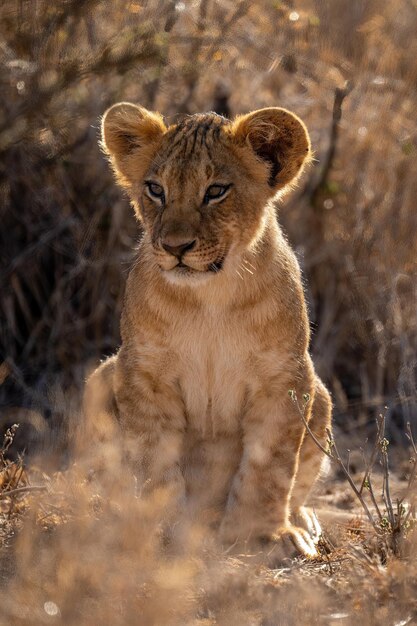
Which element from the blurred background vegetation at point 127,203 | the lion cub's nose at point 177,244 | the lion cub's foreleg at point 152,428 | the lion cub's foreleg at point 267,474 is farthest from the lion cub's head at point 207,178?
the blurred background vegetation at point 127,203

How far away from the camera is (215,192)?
4867 millimetres

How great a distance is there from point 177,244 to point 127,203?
3.29 m

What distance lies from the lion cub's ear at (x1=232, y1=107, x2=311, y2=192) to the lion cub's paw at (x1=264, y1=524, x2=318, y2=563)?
157 centimetres

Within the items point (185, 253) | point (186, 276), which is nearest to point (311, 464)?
point (186, 276)

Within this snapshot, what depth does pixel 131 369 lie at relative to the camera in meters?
5.03

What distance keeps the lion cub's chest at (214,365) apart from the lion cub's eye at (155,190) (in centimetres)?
60

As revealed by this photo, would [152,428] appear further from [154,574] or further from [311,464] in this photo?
[154,574]

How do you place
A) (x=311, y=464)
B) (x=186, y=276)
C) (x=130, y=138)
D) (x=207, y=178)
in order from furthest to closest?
(x=311, y=464), (x=130, y=138), (x=207, y=178), (x=186, y=276)

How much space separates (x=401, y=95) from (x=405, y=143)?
0.68 metres

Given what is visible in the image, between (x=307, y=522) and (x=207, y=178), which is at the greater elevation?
(x=207, y=178)

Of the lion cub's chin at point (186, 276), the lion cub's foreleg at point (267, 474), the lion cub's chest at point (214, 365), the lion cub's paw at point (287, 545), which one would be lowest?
the lion cub's paw at point (287, 545)

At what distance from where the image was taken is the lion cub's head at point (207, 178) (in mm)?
4703

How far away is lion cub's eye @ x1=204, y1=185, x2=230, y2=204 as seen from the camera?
485 centimetres

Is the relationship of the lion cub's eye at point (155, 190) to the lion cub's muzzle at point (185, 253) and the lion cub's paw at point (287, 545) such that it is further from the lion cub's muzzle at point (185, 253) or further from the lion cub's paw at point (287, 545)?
the lion cub's paw at point (287, 545)
